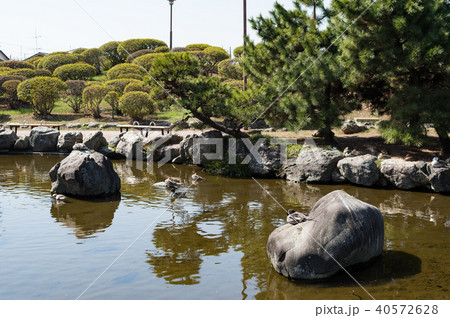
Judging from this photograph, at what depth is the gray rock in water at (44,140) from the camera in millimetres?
18188

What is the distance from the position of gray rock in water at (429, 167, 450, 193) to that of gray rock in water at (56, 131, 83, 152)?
42.1 ft

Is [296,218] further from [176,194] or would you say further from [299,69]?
[299,69]

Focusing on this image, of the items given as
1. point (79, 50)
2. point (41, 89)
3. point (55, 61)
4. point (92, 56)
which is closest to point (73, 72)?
point (55, 61)

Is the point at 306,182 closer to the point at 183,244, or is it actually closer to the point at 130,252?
the point at 183,244

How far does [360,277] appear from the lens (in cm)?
645

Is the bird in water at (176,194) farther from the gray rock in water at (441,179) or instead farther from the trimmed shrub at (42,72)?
the trimmed shrub at (42,72)

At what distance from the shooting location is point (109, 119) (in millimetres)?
23297

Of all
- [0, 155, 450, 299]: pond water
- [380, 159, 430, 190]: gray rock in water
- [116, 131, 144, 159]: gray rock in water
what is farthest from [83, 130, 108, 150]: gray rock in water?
[380, 159, 430, 190]: gray rock in water

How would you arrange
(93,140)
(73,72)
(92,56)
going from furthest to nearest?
(92,56)
(73,72)
(93,140)

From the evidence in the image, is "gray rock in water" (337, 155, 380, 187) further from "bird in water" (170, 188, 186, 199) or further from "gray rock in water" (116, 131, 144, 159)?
"gray rock in water" (116, 131, 144, 159)

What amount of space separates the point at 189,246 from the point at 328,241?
255 cm

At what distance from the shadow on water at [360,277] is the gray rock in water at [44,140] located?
46.0 feet

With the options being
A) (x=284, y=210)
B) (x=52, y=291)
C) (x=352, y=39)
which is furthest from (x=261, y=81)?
(x=52, y=291)

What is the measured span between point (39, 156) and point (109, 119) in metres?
6.09
